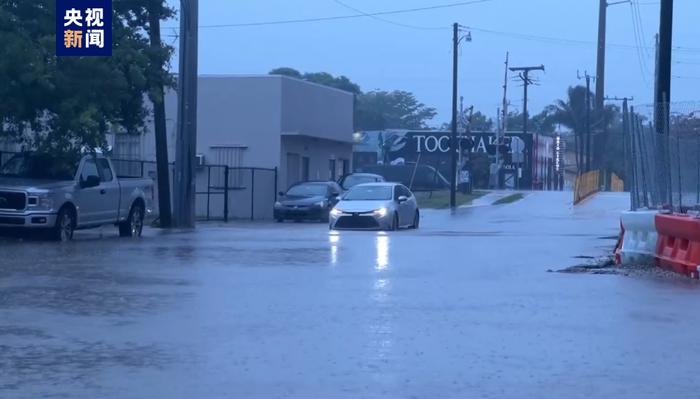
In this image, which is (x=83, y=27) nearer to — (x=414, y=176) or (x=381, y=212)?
(x=381, y=212)

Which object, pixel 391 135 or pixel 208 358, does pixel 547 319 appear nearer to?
pixel 208 358

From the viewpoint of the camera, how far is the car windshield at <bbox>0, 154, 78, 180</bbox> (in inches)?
947

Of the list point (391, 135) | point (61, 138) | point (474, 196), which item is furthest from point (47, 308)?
point (391, 135)

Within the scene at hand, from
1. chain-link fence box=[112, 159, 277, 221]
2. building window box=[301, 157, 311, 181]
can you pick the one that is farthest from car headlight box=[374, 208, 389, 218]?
building window box=[301, 157, 311, 181]

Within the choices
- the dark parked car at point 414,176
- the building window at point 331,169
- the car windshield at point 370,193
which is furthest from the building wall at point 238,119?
the dark parked car at point 414,176

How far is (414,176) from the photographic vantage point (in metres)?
73.6

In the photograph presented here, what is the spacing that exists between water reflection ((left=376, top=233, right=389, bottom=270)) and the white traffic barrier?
3571mm

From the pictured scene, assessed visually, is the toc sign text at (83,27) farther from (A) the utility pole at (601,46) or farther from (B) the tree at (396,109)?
(B) the tree at (396,109)

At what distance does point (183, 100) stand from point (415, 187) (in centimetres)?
4555

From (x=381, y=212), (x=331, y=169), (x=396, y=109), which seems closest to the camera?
(x=381, y=212)

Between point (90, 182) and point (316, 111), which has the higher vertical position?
point (316, 111)

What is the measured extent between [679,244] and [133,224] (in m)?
13.7

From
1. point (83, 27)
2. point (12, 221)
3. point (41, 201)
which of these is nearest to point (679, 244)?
point (41, 201)

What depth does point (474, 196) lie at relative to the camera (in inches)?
2638
